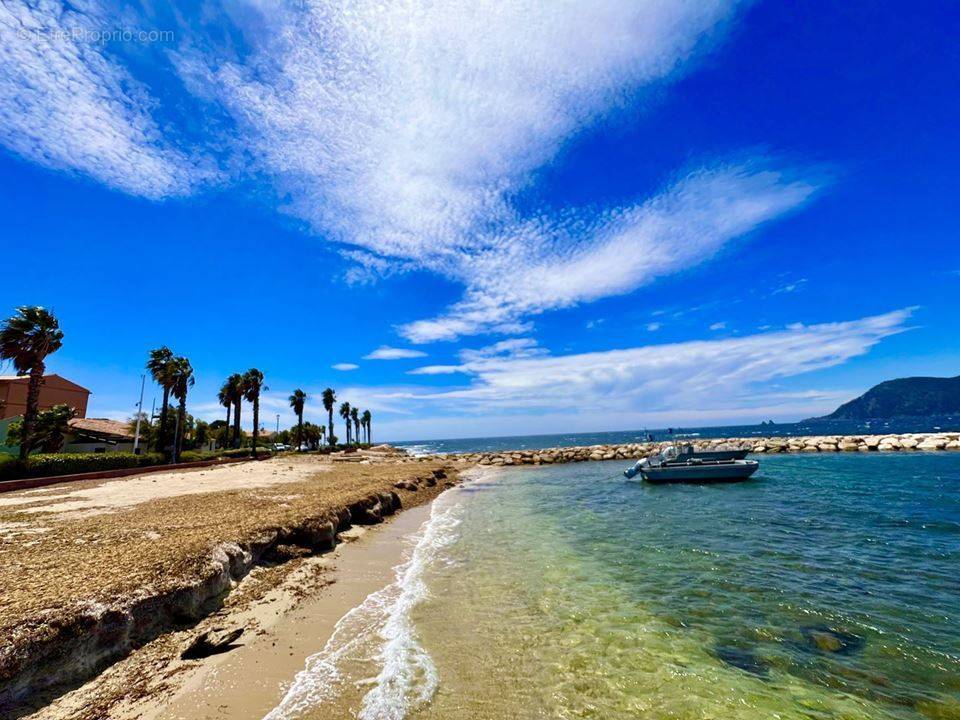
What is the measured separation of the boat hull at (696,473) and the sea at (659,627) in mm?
15335

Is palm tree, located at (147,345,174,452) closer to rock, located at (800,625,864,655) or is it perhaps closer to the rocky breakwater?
the rocky breakwater

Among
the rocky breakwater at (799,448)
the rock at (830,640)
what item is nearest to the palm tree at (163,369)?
the rocky breakwater at (799,448)

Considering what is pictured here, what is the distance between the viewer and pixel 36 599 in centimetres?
628

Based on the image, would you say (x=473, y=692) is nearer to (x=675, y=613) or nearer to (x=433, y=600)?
(x=433, y=600)

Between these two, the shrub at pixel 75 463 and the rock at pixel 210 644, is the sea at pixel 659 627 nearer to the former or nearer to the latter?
the rock at pixel 210 644

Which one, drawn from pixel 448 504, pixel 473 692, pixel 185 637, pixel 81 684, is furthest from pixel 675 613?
pixel 448 504

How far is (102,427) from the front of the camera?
51375 millimetres

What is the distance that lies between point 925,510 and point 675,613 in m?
20.0

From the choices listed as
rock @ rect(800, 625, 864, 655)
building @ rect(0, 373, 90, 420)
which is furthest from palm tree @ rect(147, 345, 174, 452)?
rock @ rect(800, 625, 864, 655)

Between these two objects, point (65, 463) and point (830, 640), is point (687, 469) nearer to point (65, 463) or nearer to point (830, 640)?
point (830, 640)

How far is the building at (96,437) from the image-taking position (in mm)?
46375

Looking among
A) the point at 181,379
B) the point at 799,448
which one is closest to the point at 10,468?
the point at 181,379

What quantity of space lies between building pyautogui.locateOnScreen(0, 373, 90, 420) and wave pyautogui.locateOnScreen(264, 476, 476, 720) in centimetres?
6168

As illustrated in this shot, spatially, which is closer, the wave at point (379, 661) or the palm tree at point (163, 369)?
the wave at point (379, 661)
